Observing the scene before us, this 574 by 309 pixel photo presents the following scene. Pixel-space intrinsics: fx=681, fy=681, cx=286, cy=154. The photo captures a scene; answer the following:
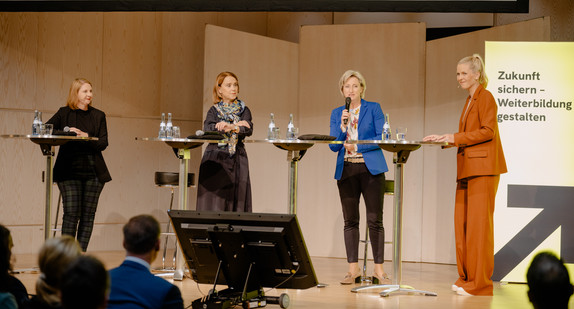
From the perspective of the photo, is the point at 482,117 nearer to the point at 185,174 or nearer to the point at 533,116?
the point at 533,116

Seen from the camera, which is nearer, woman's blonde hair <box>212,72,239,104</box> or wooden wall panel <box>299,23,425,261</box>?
woman's blonde hair <box>212,72,239,104</box>

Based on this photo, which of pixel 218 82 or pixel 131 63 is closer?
pixel 218 82

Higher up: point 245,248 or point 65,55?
point 65,55

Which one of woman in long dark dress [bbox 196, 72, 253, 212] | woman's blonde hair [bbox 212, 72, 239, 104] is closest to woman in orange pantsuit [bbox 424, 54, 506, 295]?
woman in long dark dress [bbox 196, 72, 253, 212]

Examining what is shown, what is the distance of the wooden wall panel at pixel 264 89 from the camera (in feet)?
24.2

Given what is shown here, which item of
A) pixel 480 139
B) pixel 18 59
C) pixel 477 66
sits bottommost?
pixel 480 139

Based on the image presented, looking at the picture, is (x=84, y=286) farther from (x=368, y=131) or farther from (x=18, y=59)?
(x=18, y=59)

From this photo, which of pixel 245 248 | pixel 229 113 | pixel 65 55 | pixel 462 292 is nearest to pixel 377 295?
pixel 462 292

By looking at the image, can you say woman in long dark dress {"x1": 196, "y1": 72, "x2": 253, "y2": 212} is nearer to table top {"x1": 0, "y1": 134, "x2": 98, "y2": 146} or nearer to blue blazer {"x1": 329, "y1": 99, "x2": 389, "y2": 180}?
blue blazer {"x1": 329, "y1": 99, "x2": 389, "y2": 180}

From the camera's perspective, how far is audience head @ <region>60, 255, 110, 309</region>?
5.51ft

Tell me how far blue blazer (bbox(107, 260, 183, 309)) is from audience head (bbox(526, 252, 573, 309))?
1.18 metres

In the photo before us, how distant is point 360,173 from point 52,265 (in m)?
3.47

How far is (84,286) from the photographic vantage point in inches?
66.1

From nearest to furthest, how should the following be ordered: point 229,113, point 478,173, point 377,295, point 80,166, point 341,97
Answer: point 377,295 → point 478,173 → point 229,113 → point 80,166 → point 341,97
